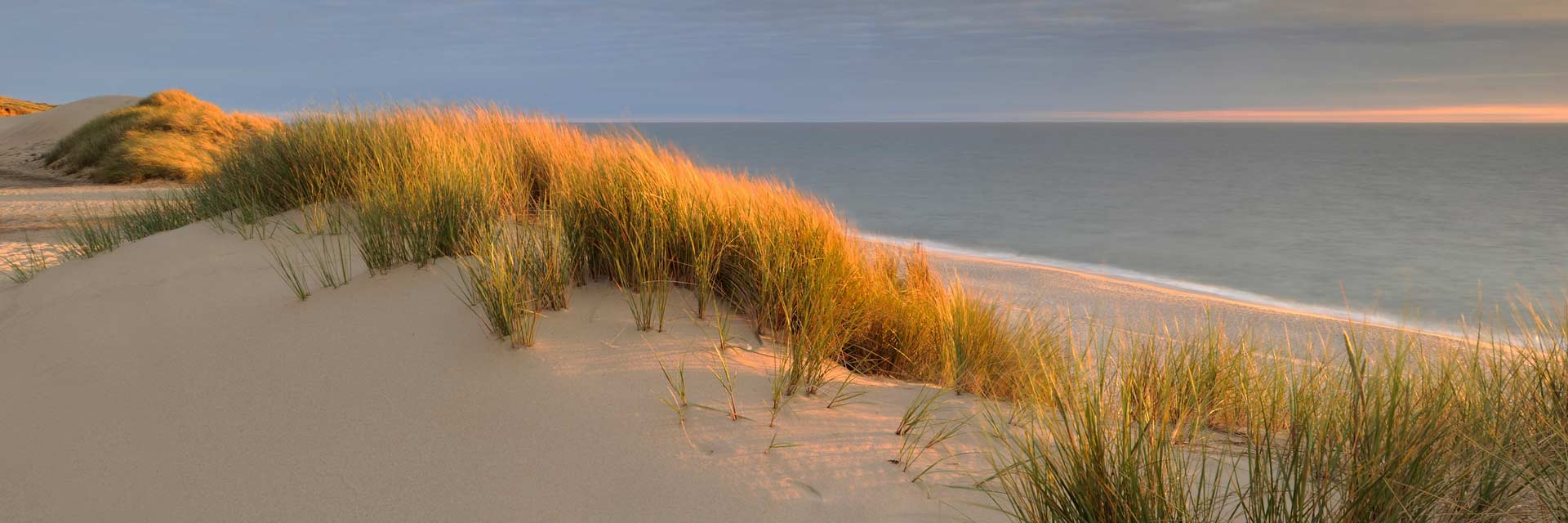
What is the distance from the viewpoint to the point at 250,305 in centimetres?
386

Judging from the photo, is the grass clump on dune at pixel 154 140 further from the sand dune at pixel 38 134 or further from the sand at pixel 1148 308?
the sand at pixel 1148 308

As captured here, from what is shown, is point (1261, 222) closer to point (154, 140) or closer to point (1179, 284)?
point (1179, 284)

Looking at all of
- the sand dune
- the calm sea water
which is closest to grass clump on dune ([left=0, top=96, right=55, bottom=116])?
the sand dune

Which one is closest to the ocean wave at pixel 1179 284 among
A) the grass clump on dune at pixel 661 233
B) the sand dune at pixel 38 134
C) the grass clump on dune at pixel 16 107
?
the grass clump on dune at pixel 661 233

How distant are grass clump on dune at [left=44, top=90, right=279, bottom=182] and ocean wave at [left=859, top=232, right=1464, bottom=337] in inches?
447

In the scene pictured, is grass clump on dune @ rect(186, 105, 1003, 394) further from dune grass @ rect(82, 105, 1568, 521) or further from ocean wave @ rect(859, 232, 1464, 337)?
ocean wave @ rect(859, 232, 1464, 337)

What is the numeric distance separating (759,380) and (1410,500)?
1.82 meters

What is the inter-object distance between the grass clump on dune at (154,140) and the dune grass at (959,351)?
9.02 meters

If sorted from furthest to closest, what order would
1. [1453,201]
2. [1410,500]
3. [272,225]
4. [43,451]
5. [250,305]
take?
[1453,201] → [272,225] → [250,305] → [43,451] → [1410,500]

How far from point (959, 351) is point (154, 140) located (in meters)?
16.4

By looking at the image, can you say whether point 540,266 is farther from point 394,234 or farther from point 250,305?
point 250,305

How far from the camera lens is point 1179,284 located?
1167 cm

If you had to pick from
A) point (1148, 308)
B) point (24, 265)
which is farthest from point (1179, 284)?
point (24, 265)

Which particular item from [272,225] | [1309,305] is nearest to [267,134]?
[272,225]
